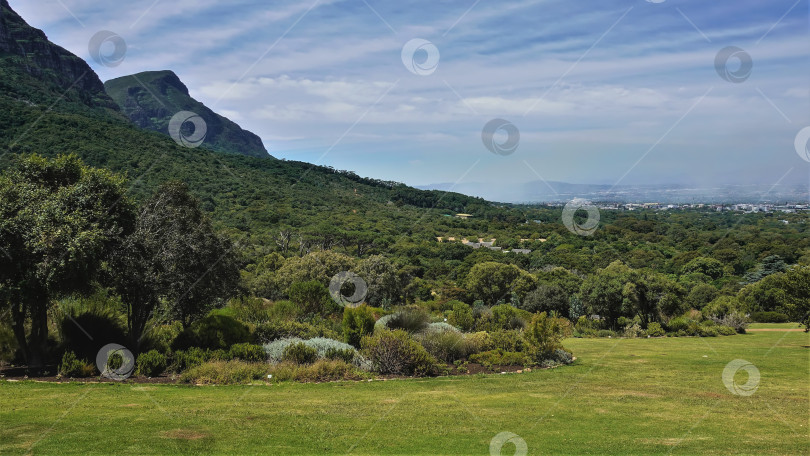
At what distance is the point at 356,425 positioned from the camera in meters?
8.66

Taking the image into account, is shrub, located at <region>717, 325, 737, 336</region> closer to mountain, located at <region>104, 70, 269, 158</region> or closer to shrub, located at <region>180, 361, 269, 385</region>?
shrub, located at <region>180, 361, 269, 385</region>

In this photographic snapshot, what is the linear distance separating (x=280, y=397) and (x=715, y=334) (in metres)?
23.0

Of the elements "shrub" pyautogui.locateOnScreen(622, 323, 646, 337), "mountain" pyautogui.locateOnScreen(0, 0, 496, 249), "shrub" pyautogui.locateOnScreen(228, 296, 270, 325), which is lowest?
"shrub" pyautogui.locateOnScreen(622, 323, 646, 337)

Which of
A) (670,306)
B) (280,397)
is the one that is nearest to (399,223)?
(670,306)

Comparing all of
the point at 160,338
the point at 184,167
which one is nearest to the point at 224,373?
the point at 160,338

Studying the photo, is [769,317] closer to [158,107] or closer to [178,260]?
[178,260]

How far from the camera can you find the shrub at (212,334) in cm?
1458

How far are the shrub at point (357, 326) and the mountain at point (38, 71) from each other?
247 ft

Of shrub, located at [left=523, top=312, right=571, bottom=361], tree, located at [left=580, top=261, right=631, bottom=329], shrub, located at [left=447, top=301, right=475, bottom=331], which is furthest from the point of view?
tree, located at [left=580, top=261, right=631, bottom=329]

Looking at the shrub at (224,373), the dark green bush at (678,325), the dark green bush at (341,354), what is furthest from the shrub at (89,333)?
the dark green bush at (678,325)

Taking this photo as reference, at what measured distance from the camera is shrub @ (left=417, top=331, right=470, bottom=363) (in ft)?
50.1

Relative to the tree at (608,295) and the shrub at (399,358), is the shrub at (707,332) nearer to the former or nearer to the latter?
the tree at (608,295)

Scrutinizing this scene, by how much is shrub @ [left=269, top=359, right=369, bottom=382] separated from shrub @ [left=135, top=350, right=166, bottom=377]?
2837 mm

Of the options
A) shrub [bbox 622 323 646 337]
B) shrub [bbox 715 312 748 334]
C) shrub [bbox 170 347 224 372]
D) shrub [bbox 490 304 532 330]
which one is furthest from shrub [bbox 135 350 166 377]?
shrub [bbox 715 312 748 334]
